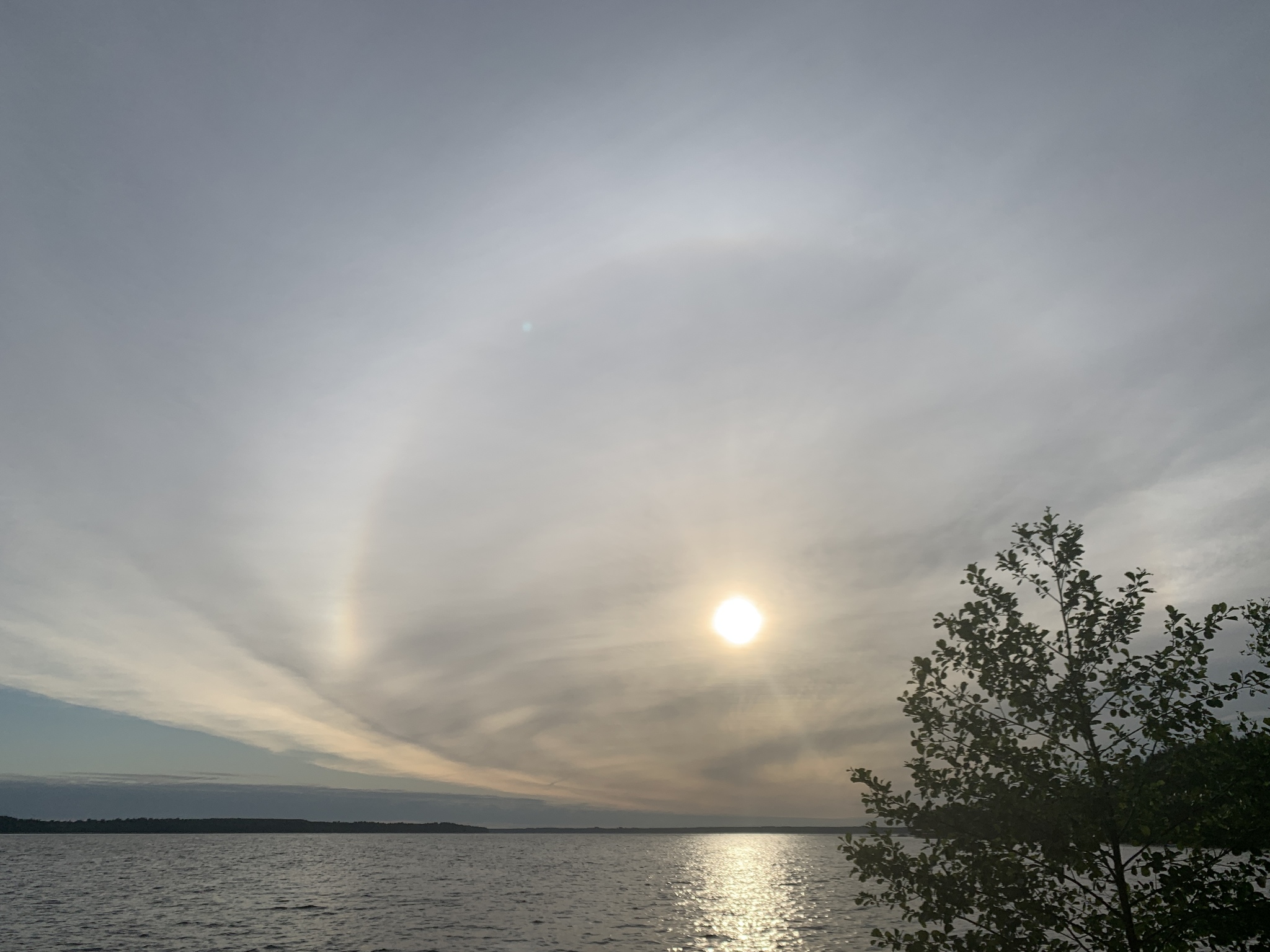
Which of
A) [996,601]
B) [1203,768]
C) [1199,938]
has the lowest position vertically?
[1199,938]

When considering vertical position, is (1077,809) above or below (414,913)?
above

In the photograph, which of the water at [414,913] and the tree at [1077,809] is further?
the water at [414,913]

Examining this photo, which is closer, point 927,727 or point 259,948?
point 927,727

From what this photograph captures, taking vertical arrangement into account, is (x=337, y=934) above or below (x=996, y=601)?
below

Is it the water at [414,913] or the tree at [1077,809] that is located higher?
the tree at [1077,809]

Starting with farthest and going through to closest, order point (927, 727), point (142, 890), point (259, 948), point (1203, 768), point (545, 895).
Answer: point (142, 890) < point (545, 895) < point (259, 948) < point (927, 727) < point (1203, 768)

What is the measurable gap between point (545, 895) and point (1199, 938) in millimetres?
122593

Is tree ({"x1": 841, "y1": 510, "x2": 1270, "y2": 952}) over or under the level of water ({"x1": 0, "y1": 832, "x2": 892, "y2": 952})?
over

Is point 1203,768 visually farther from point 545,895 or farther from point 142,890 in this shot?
point 142,890

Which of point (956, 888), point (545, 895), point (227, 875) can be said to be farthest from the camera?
point (227, 875)

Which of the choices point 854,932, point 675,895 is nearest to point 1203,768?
point 854,932

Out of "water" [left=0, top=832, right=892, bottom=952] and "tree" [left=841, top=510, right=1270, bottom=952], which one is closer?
"tree" [left=841, top=510, right=1270, bottom=952]

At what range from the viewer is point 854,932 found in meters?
79.3

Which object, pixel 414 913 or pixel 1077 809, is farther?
pixel 414 913
